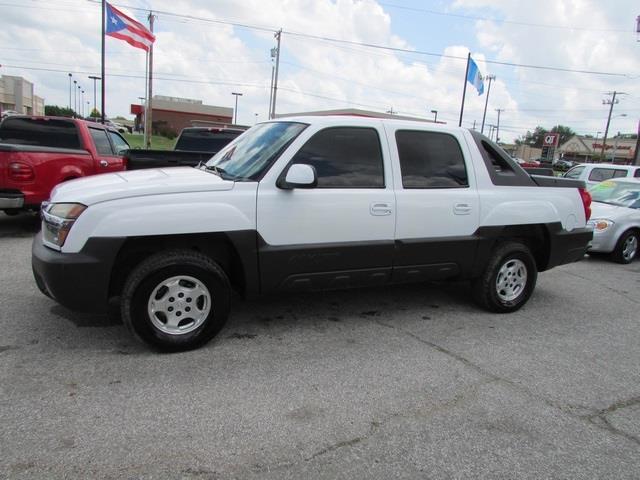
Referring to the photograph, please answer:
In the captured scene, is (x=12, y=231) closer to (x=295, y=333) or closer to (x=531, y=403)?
(x=295, y=333)

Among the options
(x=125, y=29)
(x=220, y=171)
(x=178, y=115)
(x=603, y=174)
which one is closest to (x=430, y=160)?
(x=220, y=171)

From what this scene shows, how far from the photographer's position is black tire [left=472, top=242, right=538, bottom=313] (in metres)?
4.93

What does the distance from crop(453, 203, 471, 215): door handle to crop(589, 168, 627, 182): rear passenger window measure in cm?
1128

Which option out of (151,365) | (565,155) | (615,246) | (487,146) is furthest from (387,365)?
(565,155)

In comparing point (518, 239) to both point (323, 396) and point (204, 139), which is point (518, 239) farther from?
point (204, 139)

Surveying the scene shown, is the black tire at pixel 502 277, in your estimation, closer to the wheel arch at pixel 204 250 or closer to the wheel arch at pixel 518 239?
the wheel arch at pixel 518 239

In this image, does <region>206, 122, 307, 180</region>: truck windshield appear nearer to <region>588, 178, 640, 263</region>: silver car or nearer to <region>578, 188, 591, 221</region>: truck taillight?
<region>578, 188, 591, 221</region>: truck taillight

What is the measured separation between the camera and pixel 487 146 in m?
4.94

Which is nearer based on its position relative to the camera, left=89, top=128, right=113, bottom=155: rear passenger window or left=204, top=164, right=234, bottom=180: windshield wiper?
left=204, top=164, right=234, bottom=180: windshield wiper

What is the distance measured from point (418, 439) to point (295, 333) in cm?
167

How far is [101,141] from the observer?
8.43 m

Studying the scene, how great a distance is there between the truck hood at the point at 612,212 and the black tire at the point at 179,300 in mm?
7484

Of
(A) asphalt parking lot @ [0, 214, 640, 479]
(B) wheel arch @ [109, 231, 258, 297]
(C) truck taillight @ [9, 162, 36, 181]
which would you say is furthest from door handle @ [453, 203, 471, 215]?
(C) truck taillight @ [9, 162, 36, 181]

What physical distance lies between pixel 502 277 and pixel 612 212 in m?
4.88
